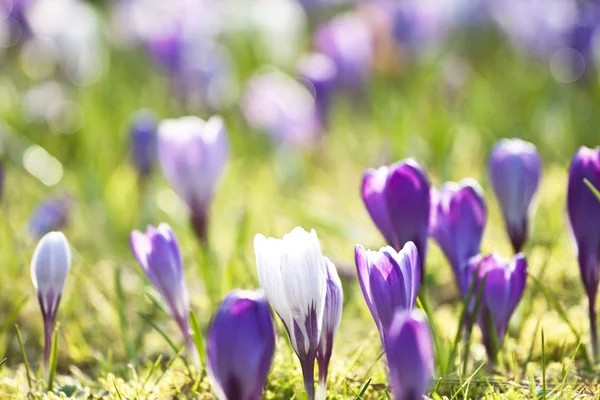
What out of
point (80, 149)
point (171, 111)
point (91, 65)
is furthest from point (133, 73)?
point (80, 149)

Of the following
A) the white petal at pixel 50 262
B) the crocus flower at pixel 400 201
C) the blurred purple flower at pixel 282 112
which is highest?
the blurred purple flower at pixel 282 112

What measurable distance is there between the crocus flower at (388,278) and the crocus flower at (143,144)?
141 cm

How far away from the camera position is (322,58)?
3498 millimetres

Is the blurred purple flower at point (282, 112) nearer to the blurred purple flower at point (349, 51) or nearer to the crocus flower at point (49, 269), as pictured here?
the blurred purple flower at point (349, 51)

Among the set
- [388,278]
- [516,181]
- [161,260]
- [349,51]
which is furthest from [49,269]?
[349,51]

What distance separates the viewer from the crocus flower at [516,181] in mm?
1729

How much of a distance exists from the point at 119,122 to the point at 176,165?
5.23 ft

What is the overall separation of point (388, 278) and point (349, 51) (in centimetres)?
249

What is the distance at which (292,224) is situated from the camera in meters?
2.73

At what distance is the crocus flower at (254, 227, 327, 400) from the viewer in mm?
1293

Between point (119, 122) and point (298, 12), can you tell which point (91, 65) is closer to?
point (119, 122)

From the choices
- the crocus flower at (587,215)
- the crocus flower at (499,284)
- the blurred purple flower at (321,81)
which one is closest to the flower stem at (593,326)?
the crocus flower at (587,215)

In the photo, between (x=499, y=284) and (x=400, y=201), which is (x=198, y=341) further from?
(x=499, y=284)

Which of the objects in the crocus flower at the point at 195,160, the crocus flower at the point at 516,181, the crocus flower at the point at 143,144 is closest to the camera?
the crocus flower at the point at 516,181
